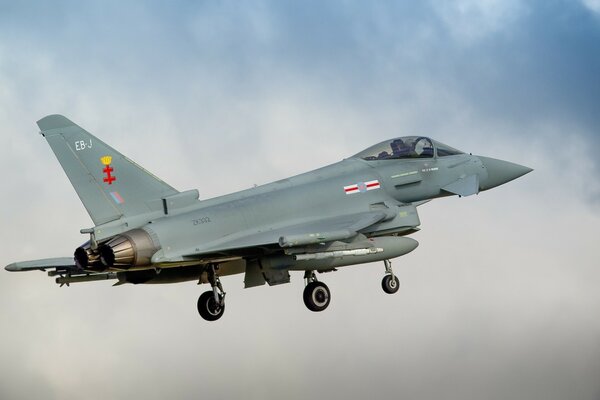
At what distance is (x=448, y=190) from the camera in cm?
3080

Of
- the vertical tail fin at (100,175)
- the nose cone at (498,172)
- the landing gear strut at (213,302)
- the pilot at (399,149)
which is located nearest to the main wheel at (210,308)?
the landing gear strut at (213,302)

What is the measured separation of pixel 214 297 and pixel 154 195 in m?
2.72

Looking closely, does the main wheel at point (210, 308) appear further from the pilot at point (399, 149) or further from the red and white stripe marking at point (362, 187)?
the pilot at point (399, 149)

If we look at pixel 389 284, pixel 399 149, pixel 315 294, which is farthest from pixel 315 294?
pixel 399 149

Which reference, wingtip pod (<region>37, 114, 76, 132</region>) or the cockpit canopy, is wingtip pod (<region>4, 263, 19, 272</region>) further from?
the cockpit canopy

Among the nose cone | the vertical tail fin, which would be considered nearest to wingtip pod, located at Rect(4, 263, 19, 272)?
the vertical tail fin

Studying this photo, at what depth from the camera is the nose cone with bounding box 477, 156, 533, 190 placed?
104 feet

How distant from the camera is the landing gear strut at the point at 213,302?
91.8ft

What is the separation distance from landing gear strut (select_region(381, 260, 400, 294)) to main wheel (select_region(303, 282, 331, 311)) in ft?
5.16

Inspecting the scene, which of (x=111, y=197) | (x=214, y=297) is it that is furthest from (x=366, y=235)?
(x=111, y=197)

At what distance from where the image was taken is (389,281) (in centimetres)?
2962

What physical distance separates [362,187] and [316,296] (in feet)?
8.90

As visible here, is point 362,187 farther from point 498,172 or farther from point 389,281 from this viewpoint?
point 498,172

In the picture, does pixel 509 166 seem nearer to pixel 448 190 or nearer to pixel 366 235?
pixel 448 190
